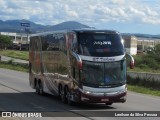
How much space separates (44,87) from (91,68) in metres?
6.18

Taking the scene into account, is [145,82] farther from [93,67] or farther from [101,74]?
[93,67]

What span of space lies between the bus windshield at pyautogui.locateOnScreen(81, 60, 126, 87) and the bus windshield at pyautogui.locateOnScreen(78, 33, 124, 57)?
409 millimetres

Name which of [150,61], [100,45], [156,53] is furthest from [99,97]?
[156,53]

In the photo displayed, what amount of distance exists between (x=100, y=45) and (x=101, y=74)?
1.17m

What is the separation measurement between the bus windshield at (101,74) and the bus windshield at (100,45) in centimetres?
41

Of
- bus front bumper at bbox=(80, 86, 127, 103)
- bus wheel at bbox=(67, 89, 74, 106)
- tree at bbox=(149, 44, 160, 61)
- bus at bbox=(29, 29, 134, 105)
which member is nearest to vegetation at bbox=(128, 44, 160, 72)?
tree at bbox=(149, 44, 160, 61)

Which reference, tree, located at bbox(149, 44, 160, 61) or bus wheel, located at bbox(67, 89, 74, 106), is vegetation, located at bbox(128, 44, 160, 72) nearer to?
tree, located at bbox(149, 44, 160, 61)

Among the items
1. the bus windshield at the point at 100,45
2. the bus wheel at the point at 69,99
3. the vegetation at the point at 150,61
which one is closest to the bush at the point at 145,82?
the bus wheel at the point at 69,99

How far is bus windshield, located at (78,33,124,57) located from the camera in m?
18.1

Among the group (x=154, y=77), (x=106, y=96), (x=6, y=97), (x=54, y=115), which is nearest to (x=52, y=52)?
(x=6, y=97)

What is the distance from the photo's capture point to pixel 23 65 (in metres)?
62.9

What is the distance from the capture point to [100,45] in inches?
720

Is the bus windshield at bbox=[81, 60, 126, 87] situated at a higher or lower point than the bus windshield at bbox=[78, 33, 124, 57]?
lower

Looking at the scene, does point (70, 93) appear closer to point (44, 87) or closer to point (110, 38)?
point (110, 38)
